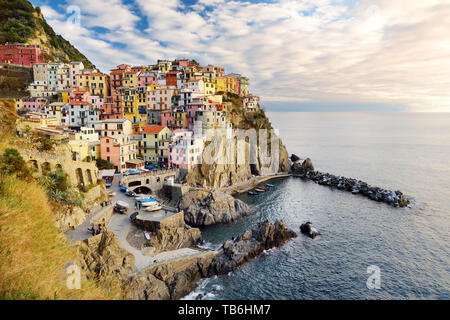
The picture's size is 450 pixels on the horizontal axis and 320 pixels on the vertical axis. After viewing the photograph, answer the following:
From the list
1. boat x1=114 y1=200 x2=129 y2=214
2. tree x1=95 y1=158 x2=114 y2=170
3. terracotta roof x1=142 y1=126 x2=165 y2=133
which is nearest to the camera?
boat x1=114 y1=200 x2=129 y2=214

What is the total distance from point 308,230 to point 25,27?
93877mm

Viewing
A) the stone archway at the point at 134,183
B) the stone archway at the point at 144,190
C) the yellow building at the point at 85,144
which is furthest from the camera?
the stone archway at the point at 144,190

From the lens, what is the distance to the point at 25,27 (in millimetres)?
76375

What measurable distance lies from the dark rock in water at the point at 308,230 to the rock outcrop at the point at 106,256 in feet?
73.4

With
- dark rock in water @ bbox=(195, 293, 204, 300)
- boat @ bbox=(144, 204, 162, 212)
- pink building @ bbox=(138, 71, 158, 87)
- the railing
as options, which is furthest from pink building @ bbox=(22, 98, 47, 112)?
dark rock in water @ bbox=(195, 293, 204, 300)

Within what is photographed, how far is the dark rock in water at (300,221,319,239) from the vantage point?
113 ft

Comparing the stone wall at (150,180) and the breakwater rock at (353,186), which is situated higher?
the stone wall at (150,180)

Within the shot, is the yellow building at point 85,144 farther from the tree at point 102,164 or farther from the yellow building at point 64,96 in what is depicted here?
the yellow building at point 64,96

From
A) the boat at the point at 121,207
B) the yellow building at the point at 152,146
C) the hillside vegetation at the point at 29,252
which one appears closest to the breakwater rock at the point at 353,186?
the yellow building at the point at 152,146

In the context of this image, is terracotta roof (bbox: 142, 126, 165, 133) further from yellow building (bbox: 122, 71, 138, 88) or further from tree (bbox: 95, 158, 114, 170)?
yellow building (bbox: 122, 71, 138, 88)

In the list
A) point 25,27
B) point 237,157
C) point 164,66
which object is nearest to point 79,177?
point 237,157

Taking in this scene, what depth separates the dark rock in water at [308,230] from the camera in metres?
34.4

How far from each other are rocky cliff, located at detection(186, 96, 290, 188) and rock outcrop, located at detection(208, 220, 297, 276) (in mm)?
20597
